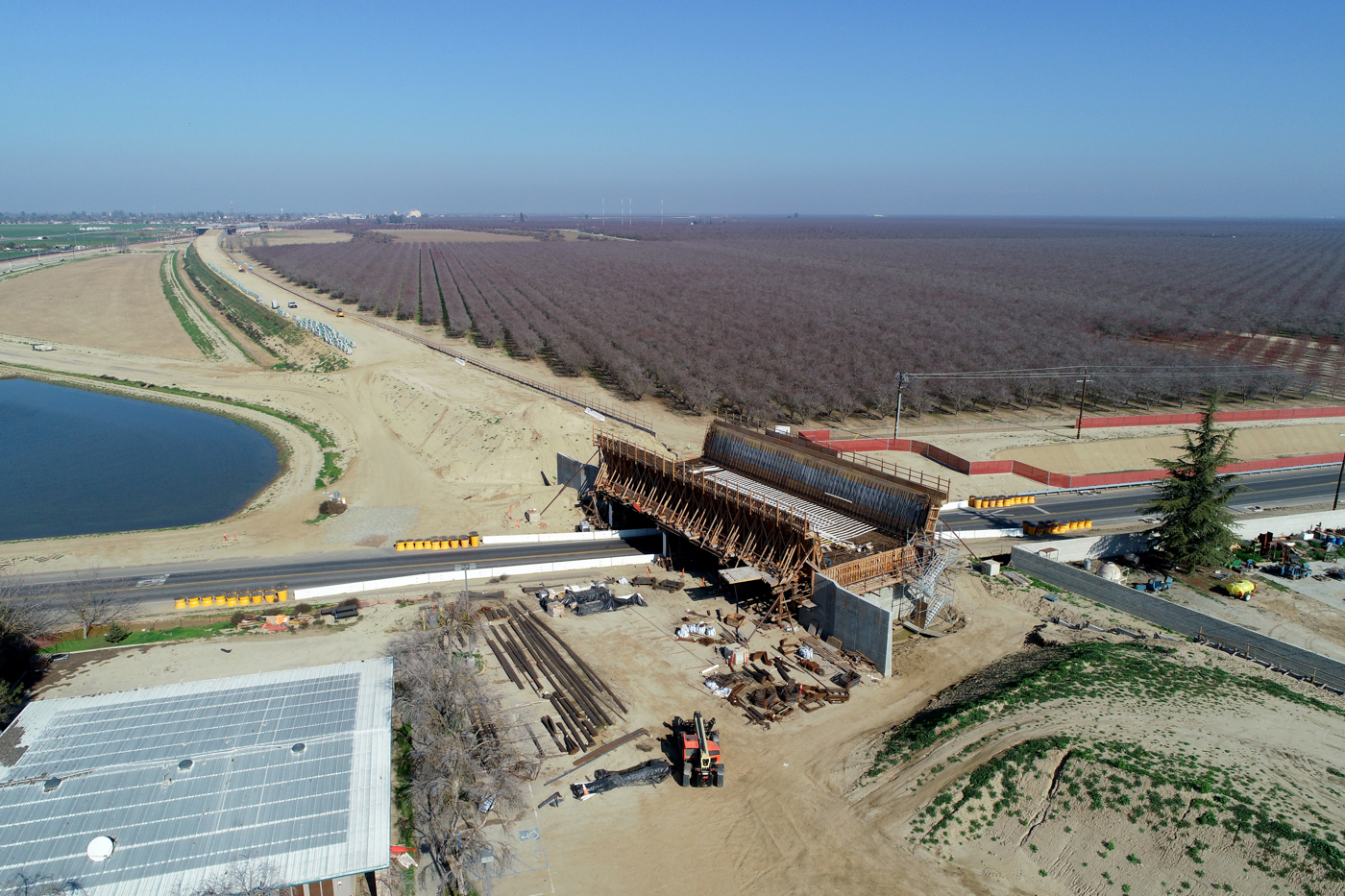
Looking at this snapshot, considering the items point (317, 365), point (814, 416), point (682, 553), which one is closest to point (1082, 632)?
point (682, 553)

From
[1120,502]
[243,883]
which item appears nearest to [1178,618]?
[1120,502]

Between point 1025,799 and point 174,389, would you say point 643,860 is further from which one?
point 174,389

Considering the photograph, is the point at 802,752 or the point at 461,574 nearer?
the point at 802,752

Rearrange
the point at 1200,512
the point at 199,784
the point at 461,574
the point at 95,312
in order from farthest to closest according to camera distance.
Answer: the point at 95,312, the point at 461,574, the point at 1200,512, the point at 199,784

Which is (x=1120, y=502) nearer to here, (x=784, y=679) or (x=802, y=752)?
(x=784, y=679)

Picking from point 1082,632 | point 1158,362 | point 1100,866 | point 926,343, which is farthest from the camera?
point 926,343

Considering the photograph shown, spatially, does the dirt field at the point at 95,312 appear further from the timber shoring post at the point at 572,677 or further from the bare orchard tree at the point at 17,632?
the timber shoring post at the point at 572,677

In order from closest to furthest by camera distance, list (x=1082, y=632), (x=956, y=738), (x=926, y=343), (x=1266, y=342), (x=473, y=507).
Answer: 1. (x=956, y=738)
2. (x=1082, y=632)
3. (x=473, y=507)
4. (x=926, y=343)
5. (x=1266, y=342)
